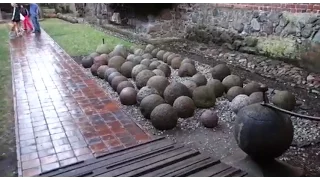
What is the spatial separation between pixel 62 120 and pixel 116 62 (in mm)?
2484

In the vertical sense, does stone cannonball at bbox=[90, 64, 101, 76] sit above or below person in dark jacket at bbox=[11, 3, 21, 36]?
below

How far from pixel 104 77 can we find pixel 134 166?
355 cm

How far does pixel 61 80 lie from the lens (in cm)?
657

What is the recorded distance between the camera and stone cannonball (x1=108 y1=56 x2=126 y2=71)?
679cm

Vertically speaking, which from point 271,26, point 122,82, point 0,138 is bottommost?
point 0,138

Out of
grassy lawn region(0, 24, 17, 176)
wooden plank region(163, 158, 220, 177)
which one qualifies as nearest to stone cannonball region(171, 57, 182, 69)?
grassy lawn region(0, 24, 17, 176)

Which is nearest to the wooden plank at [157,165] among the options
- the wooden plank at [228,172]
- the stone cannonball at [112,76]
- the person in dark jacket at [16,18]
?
the wooden plank at [228,172]

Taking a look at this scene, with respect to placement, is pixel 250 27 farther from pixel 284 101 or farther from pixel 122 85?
pixel 122 85

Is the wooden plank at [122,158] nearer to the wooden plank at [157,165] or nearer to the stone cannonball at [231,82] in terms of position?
the wooden plank at [157,165]

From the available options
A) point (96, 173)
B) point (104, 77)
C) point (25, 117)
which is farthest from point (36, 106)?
point (96, 173)

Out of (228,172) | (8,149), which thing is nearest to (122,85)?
(8,149)

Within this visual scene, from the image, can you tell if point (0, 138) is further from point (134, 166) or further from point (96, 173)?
point (134, 166)

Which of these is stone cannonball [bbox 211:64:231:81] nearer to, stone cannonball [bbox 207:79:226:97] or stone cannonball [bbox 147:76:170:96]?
stone cannonball [bbox 207:79:226:97]

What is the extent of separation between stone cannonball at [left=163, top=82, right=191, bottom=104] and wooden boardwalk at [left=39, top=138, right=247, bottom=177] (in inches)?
52.0
